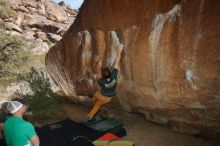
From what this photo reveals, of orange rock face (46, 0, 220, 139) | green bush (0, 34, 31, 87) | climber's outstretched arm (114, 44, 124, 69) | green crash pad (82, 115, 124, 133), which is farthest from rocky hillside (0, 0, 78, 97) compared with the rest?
climber's outstretched arm (114, 44, 124, 69)

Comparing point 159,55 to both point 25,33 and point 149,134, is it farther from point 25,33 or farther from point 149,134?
point 25,33

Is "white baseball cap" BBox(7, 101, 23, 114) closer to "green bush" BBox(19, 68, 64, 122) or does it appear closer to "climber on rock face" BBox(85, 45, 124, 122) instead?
"climber on rock face" BBox(85, 45, 124, 122)

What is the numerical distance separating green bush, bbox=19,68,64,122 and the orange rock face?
3.89 ft

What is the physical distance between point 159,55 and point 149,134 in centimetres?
241

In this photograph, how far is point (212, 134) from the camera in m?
7.43

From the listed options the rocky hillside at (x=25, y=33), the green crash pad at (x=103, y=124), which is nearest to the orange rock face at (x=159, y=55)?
the green crash pad at (x=103, y=124)

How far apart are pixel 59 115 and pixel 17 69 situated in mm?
4853

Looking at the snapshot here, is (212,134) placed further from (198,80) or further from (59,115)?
(59,115)

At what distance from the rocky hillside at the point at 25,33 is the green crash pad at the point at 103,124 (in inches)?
152

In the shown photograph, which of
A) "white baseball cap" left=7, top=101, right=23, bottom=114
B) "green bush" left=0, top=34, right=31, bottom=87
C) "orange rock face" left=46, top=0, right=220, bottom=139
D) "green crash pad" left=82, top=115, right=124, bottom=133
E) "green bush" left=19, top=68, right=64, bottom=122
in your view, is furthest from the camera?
"green bush" left=0, top=34, right=31, bottom=87

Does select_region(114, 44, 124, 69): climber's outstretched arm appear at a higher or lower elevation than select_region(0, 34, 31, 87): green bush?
higher

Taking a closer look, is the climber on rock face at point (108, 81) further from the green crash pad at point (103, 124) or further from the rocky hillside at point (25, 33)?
the rocky hillside at point (25, 33)

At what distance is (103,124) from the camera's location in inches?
315

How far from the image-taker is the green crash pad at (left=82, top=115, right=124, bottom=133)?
777 centimetres
